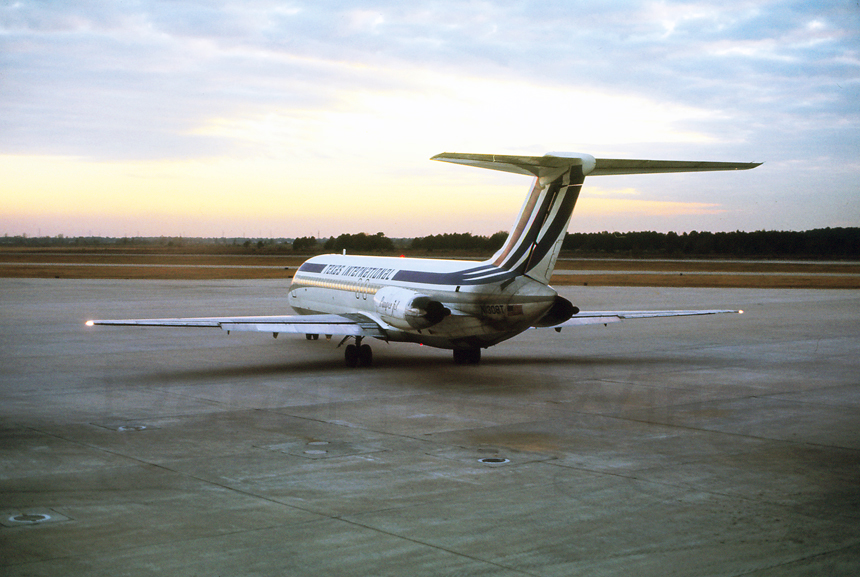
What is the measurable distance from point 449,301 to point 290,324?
13.9ft

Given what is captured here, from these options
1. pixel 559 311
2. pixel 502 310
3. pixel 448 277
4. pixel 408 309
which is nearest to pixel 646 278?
pixel 559 311

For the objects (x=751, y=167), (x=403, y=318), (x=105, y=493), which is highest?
(x=751, y=167)

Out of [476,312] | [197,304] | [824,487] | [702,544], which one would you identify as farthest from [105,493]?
[197,304]

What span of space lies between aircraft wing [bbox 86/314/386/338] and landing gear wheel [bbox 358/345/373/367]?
473mm

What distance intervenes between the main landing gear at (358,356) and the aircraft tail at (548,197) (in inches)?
187

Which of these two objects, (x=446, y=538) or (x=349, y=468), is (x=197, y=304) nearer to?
(x=349, y=468)

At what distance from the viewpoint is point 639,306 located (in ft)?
138

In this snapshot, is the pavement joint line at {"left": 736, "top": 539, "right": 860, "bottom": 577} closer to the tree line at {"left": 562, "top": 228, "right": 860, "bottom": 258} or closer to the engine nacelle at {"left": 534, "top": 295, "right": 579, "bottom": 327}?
the engine nacelle at {"left": 534, "top": 295, "right": 579, "bottom": 327}

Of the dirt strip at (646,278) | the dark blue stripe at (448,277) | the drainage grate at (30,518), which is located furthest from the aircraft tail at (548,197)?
the dirt strip at (646,278)

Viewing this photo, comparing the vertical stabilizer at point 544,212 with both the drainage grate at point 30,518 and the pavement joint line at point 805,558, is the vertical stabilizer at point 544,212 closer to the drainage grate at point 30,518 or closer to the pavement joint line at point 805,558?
the pavement joint line at point 805,558

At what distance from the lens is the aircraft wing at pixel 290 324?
2025 centimetres

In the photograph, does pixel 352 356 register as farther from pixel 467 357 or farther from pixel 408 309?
pixel 467 357

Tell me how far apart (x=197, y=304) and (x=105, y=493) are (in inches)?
1273

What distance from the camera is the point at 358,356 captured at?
920 inches
